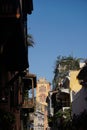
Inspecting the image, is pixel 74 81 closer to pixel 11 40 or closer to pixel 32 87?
pixel 32 87

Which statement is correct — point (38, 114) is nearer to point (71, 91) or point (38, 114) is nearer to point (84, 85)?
point (71, 91)

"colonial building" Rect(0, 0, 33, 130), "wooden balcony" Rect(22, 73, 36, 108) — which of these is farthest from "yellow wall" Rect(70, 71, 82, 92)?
"colonial building" Rect(0, 0, 33, 130)

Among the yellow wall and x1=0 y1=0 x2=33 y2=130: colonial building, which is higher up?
the yellow wall

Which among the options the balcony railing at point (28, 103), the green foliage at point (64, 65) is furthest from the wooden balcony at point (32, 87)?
the green foliage at point (64, 65)

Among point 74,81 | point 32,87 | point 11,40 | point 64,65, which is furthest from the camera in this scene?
point 64,65

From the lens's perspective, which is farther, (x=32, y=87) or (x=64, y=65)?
(x=64, y=65)

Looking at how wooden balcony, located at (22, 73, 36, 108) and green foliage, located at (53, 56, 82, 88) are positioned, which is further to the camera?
green foliage, located at (53, 56, 82, 88)

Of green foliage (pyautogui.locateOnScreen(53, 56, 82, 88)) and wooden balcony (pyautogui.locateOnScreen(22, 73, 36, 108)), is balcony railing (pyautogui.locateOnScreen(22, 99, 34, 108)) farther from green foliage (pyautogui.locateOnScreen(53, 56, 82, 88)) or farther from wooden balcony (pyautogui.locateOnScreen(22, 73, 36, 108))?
green foliage (pyautogui.locateOnScreen(53, 56, 82, 88))

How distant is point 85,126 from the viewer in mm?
31594

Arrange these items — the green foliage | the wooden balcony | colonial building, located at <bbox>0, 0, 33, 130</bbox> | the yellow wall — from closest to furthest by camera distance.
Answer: colonial building, located at <bbox>0, 0, 33, 130</bbox>, the wooden balcony, the yellow wall, the green foliage

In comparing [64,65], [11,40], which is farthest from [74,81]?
[11,40]

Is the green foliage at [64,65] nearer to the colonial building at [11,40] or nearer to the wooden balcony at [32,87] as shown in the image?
the wooden balcony at [32,87]

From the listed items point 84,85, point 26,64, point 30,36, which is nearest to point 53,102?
point 84,85

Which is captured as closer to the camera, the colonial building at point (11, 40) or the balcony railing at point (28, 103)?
the colonial building at point (11, 40)
